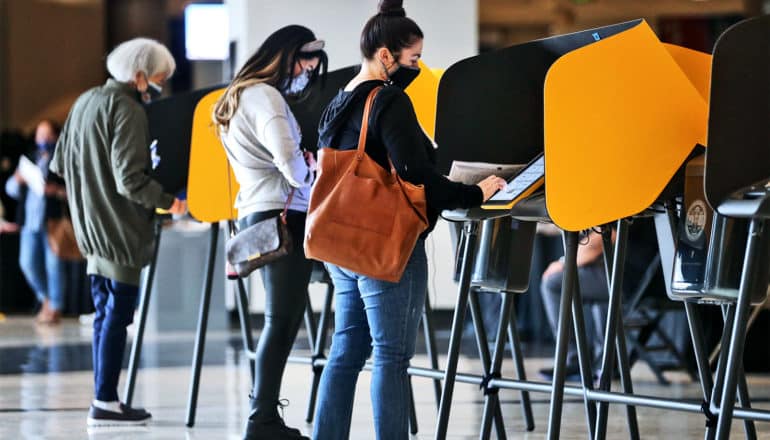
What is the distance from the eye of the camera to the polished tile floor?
4590 mm

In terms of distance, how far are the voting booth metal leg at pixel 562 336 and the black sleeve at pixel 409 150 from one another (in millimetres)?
400

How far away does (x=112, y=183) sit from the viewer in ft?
15.8

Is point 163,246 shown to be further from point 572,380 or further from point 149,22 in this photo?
point 149,22

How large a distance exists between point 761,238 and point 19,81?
13505 mm

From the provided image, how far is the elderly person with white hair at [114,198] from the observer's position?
4723mm

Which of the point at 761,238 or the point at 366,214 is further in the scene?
the point at 366,214

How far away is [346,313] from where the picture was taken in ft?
10.6

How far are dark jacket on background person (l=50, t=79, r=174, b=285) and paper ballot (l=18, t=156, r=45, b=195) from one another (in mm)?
6190

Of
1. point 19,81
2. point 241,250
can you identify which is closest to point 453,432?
point 241,250

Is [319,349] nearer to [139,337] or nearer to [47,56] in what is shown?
[139,337]

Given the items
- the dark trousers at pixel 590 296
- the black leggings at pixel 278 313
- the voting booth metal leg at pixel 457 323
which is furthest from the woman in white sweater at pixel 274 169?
the dark trousers at pixel 590 296

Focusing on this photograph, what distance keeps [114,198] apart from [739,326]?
2741mm

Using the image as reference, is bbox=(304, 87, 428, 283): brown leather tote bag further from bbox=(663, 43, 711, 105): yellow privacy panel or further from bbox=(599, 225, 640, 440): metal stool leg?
bbox=(663, 43, 711, 105): yellow privacy panel

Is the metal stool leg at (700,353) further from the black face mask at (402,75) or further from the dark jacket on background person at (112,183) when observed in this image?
the dark jacket on background person at (112,183)
